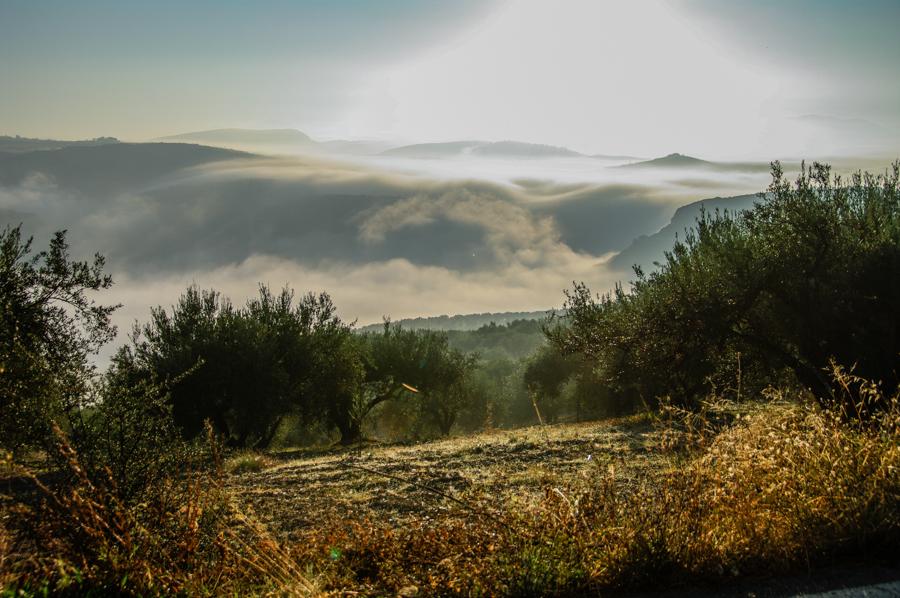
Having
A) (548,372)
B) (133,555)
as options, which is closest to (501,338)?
(548,372)

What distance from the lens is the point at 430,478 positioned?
14.6 meters

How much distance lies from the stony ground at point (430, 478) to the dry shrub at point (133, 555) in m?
1.84

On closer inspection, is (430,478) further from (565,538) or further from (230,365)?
(230,365)

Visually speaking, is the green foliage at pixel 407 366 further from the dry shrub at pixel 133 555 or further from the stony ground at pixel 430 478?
the dry shrub at pixel 133 555

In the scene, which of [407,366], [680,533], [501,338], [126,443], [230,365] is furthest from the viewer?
[501,338]

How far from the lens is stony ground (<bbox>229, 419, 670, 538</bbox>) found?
10.6m

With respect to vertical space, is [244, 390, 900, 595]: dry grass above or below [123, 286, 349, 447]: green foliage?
above

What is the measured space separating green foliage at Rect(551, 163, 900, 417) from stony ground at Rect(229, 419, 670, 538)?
11.6 ft

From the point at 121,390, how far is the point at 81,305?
10.4 meters

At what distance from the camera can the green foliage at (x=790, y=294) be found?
17.2m

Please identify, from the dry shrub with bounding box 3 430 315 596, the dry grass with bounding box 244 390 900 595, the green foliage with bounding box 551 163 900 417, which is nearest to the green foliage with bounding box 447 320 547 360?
the green foliage with bounding box 551 163 900 417

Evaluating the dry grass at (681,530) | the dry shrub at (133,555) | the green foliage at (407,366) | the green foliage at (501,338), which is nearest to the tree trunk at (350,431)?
the green foliage at (407,366)

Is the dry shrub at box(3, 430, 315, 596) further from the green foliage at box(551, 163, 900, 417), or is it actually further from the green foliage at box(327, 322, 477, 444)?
the green foliage at box(327, 322, 477, 444)

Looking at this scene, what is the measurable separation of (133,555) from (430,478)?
33.2 feet
